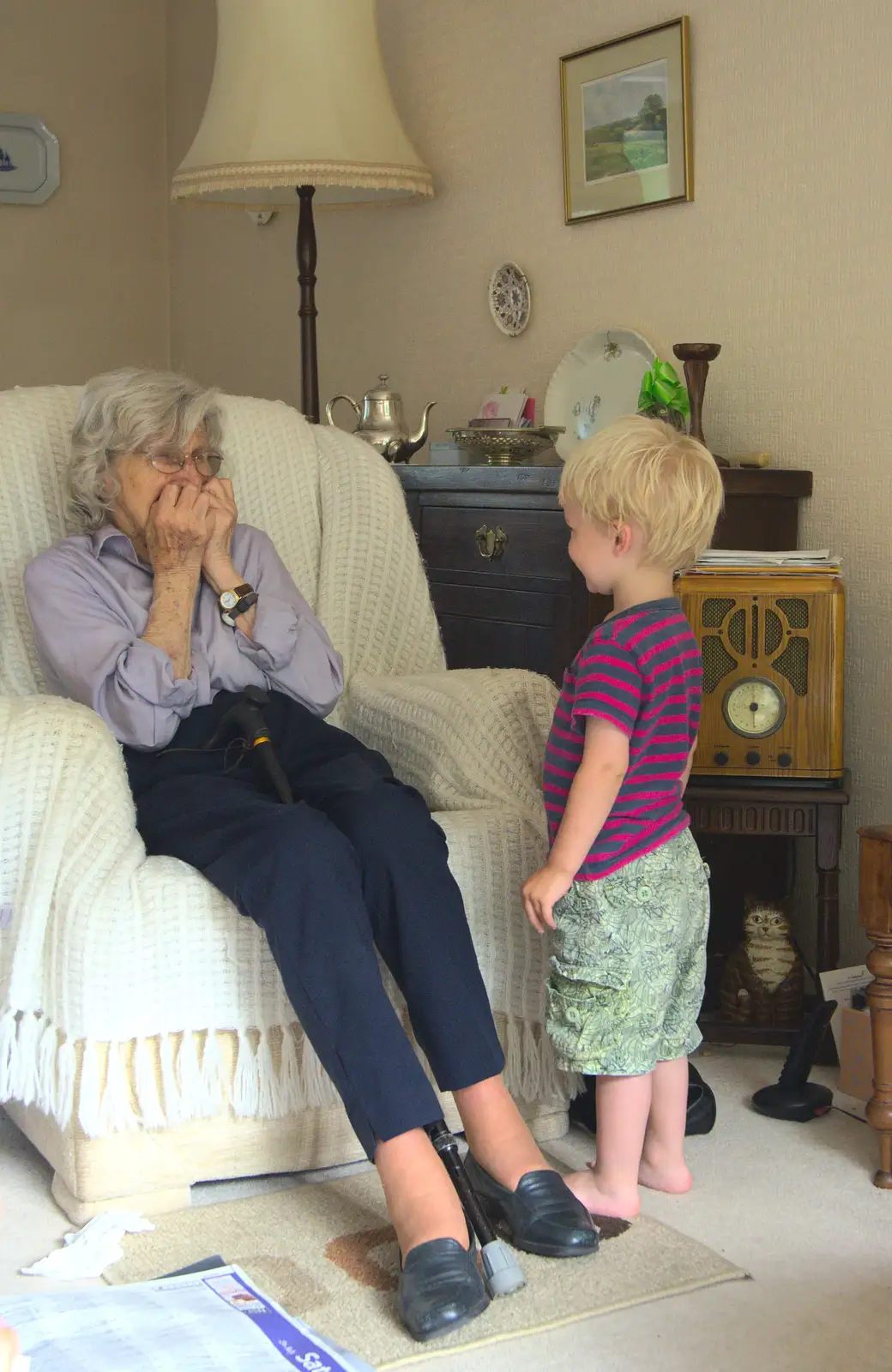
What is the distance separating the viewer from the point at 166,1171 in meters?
1.67

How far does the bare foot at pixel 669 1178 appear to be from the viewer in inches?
68.1

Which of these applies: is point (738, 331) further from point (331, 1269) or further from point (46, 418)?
point (331, 1269)

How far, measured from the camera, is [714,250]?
98.3 inches

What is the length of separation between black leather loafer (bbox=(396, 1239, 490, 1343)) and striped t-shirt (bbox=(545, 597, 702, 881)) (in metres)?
0.42

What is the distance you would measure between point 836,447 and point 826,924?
0.73 m

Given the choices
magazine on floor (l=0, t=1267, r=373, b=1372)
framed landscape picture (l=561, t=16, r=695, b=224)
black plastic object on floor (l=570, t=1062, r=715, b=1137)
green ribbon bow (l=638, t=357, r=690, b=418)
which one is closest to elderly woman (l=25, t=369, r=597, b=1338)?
black plastic object on floor (l=570, t=1062, r=715, b=1137)

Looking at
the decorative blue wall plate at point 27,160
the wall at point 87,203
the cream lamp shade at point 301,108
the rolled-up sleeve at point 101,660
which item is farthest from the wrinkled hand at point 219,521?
the decorative blue wall plate at point 27,160

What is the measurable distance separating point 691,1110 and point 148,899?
0.75 m

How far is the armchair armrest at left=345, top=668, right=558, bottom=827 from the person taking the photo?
6.29ft

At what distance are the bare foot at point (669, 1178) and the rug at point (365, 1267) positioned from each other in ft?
0.29

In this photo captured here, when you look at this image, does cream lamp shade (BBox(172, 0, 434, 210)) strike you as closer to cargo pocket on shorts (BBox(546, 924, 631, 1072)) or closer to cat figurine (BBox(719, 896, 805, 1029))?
cat figurine (BBox(719, 896, 805, 1029))

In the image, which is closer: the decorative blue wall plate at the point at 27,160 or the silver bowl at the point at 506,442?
the silver bowl at the point at 506,442

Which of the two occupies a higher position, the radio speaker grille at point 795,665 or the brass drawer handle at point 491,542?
the brass drawer handle at point 491,542

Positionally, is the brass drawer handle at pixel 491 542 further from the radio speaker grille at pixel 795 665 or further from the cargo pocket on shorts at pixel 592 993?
the cargo pocket on shorts at pixel 592 993
